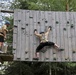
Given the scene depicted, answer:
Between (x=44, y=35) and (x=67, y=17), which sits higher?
(x=67, y=17)

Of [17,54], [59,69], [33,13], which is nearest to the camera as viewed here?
[17,54]

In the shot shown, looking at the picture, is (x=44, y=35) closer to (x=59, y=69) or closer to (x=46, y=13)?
(x=46, y=13)

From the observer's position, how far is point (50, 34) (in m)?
8.99

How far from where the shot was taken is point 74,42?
8984mm

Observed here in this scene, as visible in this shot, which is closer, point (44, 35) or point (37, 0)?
point (44, 35)

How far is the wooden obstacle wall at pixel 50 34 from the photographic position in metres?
8.69

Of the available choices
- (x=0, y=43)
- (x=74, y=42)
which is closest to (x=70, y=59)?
(x=74, y=42)

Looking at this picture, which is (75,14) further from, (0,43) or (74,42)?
(0,43)

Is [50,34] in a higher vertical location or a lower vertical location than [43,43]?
higher

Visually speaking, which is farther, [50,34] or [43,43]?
[50,34]

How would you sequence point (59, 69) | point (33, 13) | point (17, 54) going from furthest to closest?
point (59, 69), point (33, 13), point (17, 54)

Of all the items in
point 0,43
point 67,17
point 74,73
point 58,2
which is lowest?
point 74,73

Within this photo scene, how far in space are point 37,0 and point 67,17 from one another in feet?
21.5

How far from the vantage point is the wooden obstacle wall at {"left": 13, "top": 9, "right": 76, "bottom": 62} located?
8.69 metres
